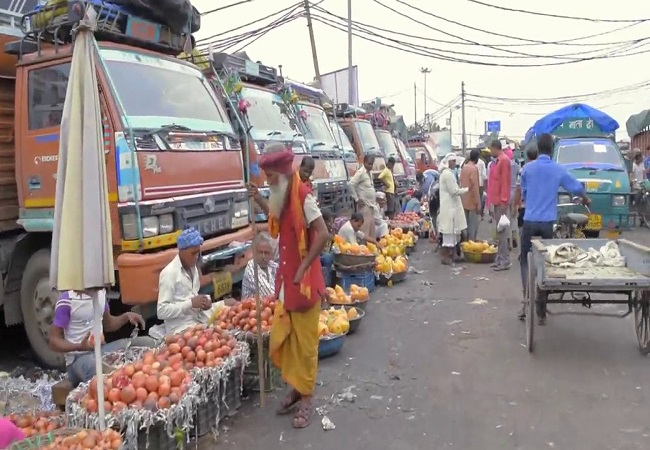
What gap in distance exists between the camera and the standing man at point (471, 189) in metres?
10.9

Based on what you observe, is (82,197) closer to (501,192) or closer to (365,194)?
(365,194)

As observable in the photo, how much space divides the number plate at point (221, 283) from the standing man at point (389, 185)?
7710 mm

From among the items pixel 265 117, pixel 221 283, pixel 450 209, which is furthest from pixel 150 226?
pixel 450 209

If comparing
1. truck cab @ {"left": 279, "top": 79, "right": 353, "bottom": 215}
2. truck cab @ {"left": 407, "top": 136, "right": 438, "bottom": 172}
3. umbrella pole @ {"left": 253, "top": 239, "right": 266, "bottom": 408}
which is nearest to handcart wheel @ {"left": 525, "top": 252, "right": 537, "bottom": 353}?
umbrella pole @ {"left": 253, "top": 239, "right": 266, "bottom": 408}

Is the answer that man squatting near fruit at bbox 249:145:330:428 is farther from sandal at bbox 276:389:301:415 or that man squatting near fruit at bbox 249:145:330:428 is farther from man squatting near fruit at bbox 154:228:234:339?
man squatting near fruit at bbox 154:228:234:339

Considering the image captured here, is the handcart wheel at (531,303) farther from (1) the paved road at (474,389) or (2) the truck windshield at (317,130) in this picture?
(2) the truck windshield at (317,130)

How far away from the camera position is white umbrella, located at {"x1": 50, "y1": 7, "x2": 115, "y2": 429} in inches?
122

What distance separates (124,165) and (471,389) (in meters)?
3.39

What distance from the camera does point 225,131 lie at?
20.7ft

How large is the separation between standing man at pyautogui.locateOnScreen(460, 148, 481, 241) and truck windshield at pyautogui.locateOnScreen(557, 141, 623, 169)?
242 cm

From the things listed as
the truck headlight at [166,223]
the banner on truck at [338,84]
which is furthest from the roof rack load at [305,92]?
the banner on truck at [338,84]

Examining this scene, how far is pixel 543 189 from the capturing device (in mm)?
6238

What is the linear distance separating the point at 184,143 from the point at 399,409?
10.0ft

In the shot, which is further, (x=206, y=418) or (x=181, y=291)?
(x=181, y=291)
